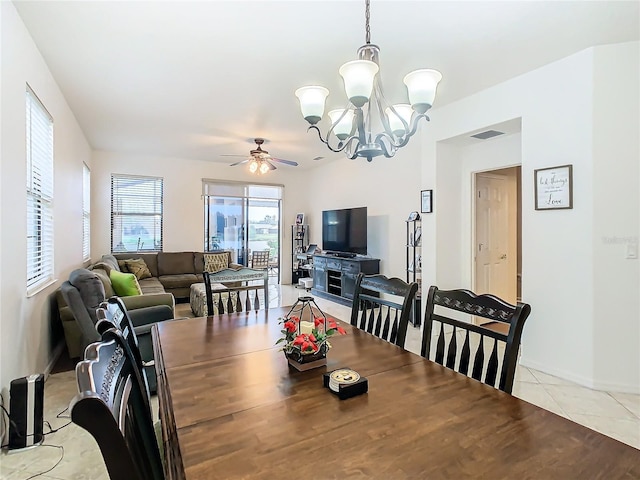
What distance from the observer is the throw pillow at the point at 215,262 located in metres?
6.70

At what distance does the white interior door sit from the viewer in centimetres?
458

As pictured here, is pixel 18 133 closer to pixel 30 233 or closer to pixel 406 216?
pixel 30 233

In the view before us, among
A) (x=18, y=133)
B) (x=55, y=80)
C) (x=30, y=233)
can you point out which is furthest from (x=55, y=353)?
(x=55, y=80)

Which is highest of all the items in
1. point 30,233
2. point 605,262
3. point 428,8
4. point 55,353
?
point 428,8

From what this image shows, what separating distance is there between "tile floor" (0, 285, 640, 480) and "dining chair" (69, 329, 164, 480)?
1.21 meters

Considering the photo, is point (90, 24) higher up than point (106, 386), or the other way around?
point (90, 24)

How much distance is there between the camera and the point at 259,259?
798cm

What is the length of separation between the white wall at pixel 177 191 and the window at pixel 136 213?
104mm

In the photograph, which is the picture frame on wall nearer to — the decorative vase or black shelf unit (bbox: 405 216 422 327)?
black shelf unit (bbox: 405 216 422 327)

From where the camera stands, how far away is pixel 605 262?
2811 millimetres

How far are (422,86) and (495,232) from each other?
348 centimetres

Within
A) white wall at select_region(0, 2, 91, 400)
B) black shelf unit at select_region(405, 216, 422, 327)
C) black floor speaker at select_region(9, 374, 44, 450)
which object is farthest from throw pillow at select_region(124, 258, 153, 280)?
black shelf unit at select_region(405, 216, 422, 327)

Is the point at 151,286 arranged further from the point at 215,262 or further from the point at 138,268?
the point at 215,262

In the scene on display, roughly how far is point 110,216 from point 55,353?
3671 mm
